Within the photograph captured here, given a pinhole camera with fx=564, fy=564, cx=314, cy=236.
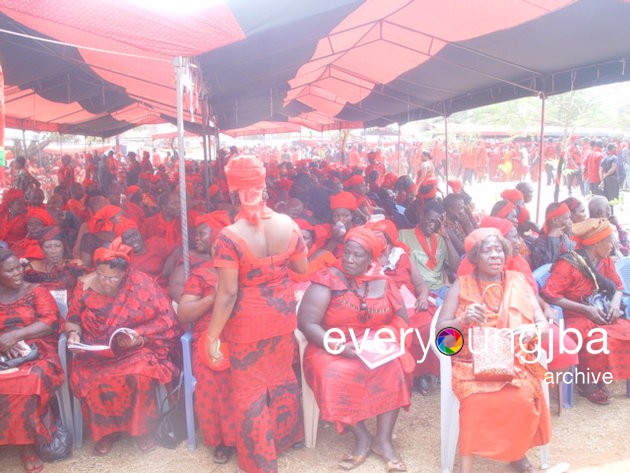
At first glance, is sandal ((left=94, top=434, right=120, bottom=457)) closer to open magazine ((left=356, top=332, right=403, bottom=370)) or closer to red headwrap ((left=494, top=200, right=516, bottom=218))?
open magazine ((left=356, top=332, right=403, bottom=370))

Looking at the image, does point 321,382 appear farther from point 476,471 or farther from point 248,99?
point 248,99

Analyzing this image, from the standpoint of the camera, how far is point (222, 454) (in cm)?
321

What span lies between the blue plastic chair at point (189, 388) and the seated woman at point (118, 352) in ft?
0.38

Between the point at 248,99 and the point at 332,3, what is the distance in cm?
542

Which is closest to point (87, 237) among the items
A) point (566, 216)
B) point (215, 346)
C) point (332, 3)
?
point (215, 346)

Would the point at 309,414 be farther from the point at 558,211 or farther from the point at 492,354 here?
the point at 558,211

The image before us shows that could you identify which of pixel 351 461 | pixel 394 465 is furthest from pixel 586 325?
pixel 351 461

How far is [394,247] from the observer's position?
4336 mm

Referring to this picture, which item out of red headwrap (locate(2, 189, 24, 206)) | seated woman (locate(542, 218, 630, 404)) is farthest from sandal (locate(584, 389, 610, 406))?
red headwrap (locate(2, 189, 24, 206))

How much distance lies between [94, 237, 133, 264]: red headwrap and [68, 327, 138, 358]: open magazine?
1.34 feet

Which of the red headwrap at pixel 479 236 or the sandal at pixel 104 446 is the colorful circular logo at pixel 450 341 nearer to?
the red headwrap at pixel 479 236

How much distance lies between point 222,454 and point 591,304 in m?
2.56

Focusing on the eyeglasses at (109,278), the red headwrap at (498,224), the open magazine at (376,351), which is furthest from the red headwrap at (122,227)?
the red headwrap at (498,224)

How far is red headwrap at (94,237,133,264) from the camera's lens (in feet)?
10.6
